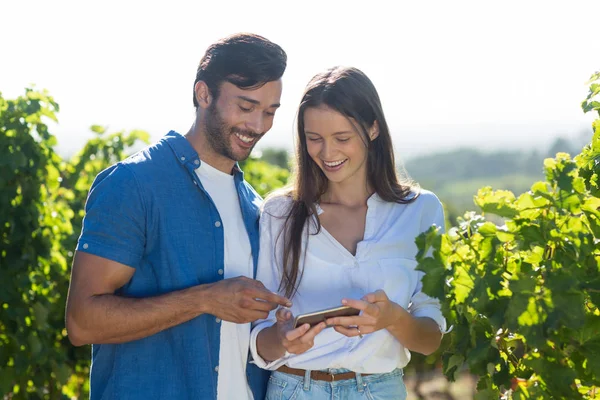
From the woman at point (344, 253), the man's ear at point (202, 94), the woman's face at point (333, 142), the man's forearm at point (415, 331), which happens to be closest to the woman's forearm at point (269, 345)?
the woman at point (344, 253)

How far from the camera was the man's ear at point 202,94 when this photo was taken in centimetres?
295

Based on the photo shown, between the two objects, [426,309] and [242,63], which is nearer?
[426,309]

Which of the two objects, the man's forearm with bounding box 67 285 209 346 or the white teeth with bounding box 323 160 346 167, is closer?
the man's forearm with bounding box 67 285 209 346

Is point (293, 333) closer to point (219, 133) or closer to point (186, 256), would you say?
point (186, 256)

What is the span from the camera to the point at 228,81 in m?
2.90

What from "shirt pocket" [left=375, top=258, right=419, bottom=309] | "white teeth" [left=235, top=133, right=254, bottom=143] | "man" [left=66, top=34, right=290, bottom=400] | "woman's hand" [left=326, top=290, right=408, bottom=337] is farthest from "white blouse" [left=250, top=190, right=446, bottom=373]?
"white teeth" [left=235, top=133, right=254, bottom=143]

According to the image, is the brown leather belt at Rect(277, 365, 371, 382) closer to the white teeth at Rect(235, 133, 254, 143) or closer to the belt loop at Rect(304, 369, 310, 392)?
the belt loop at Rect(304, 369, 310, 392)

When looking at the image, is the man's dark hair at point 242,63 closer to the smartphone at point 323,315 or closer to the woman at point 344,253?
the woman at point 344,253

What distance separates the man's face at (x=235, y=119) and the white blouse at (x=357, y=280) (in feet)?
1.04

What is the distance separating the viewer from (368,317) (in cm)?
238

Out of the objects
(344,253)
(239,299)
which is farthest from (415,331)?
(239,299)

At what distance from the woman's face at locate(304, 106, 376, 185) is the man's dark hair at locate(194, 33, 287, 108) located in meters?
0.23

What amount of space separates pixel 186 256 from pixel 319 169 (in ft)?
2.16

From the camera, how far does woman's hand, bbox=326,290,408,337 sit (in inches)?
92.6
